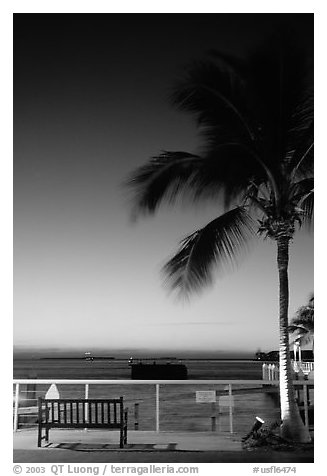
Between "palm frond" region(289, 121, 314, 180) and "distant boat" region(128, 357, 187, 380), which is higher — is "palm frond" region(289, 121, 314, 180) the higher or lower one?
the higher one

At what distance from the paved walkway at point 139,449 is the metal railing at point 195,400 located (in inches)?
13.5

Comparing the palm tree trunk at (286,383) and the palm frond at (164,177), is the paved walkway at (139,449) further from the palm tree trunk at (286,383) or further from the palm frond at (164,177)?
the palm frond at (164,177)

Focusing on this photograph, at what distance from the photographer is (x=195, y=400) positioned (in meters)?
11.5

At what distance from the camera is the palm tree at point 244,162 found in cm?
512

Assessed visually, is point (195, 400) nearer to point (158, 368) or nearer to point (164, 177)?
point (158, 368)

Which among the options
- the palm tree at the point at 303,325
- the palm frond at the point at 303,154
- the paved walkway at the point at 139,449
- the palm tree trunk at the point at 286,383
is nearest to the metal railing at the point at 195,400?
the paved walkway at the point at 139,449

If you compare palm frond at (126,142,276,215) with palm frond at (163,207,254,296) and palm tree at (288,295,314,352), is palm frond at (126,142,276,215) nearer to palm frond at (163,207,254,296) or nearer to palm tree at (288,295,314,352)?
palm frond at (163,207,254,296)

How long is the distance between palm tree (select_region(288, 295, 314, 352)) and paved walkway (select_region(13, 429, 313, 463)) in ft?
6.89

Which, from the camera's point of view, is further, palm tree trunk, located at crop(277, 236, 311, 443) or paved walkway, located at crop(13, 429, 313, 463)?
palm tree trunk, located at crop(277, 236, 311, 443)

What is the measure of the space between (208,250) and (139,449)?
177 centimetres

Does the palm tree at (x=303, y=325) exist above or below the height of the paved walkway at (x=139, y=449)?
above

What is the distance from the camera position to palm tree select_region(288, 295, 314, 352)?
7.25 metres

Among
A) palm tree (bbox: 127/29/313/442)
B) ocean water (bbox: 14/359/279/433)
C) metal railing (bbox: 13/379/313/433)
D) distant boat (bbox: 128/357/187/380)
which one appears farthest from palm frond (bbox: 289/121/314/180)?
distant boat (bbox: 128/357/187/380)

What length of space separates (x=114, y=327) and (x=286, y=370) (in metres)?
3.01
